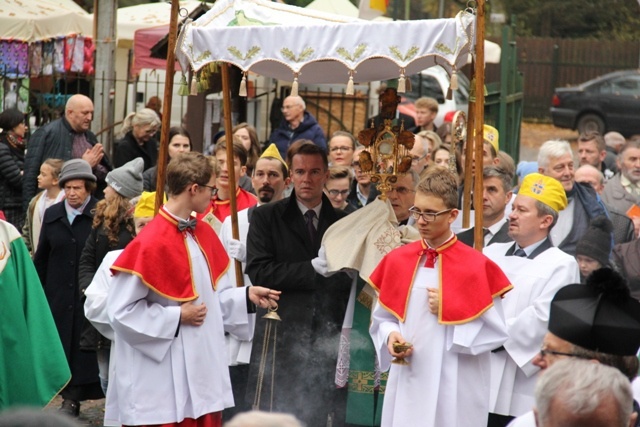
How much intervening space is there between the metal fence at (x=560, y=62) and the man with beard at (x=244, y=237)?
23.3 m

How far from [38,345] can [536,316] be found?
285 centimetres

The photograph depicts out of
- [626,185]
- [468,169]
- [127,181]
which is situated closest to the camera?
[468,169]

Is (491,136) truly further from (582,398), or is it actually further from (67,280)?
(582,398)

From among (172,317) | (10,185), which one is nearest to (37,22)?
(10,185)

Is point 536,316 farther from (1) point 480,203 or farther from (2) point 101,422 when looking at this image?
(2) point 101,422

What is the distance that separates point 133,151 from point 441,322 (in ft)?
21.4

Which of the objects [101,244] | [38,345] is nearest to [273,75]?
[101,244]

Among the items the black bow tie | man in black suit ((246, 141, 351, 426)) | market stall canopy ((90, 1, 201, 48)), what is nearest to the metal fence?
market stall canopy ((90, 1, 201, 48))

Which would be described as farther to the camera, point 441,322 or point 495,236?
point 495,236

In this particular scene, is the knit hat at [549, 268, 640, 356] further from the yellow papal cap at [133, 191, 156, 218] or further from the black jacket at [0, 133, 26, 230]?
the black jacket at [0, 133, 26, 230]

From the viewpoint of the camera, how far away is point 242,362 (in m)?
7.31

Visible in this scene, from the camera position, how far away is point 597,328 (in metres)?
4.00

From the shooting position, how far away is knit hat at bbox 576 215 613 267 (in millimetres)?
7469

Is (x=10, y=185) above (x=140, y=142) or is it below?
below
